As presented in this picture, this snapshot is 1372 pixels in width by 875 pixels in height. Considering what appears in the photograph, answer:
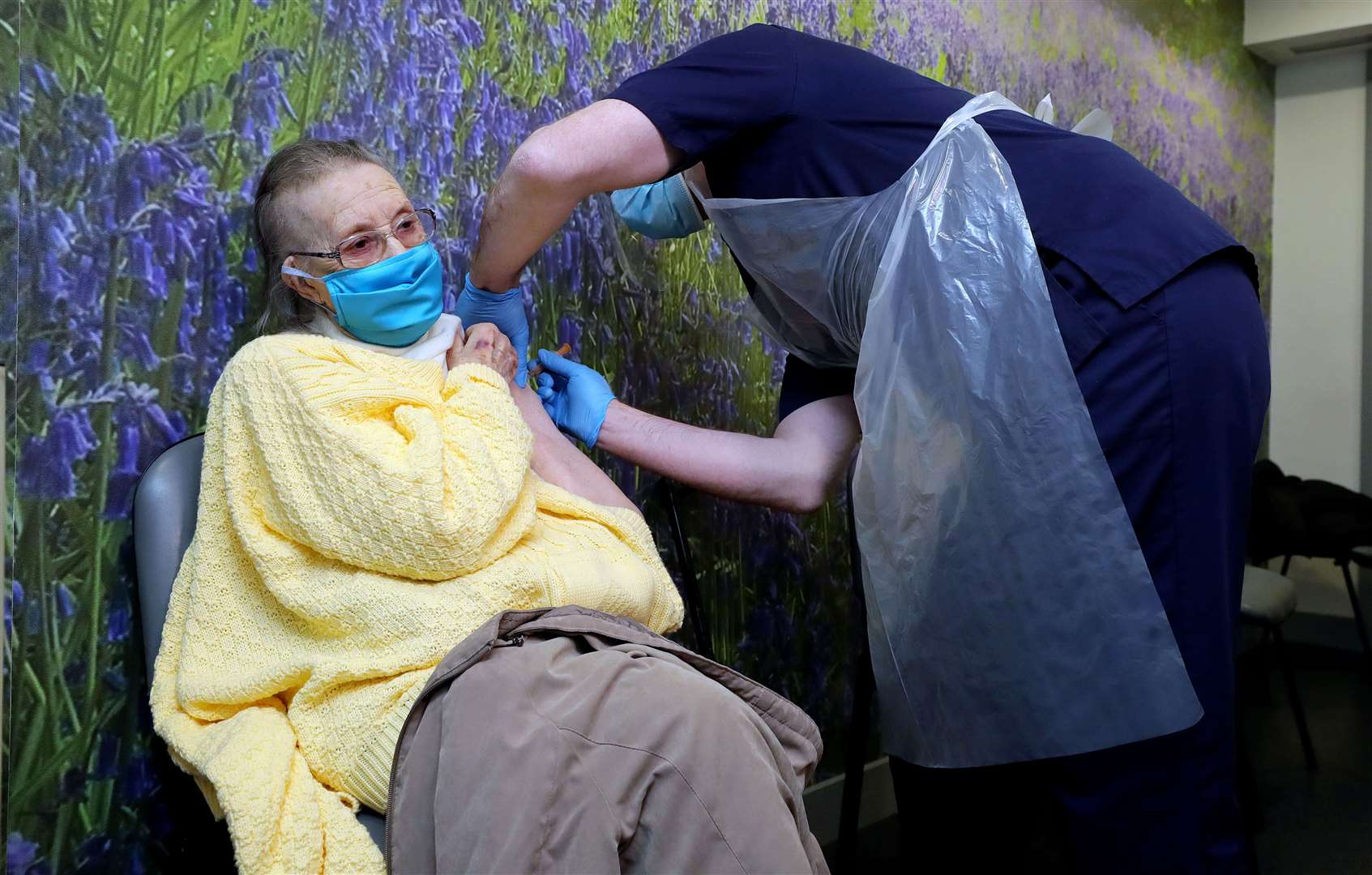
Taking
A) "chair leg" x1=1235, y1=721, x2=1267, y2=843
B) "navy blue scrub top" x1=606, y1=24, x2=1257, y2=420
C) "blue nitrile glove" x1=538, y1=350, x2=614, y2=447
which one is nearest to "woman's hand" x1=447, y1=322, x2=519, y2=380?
"blue nitrile glove" x1=538, y1=350, x2=614, y2=447

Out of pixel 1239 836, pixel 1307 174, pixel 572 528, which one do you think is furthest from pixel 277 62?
pixel 1307 174

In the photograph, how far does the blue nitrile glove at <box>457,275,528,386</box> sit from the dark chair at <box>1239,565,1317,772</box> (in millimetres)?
2044

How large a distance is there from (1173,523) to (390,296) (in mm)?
972

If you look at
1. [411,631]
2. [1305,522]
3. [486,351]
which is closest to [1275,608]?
[1305,522]

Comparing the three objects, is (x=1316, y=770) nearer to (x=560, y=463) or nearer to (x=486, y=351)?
(x=560, y=463)

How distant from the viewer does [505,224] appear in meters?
1.45

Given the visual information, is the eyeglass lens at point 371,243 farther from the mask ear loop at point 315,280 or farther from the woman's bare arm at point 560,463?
the woman's bare arm at point 560,463

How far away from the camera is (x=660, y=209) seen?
68.7 inches

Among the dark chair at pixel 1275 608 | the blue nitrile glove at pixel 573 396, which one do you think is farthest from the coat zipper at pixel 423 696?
the dark chair at pixel 1275 608

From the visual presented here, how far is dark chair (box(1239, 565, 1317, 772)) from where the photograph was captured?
2.73 meters

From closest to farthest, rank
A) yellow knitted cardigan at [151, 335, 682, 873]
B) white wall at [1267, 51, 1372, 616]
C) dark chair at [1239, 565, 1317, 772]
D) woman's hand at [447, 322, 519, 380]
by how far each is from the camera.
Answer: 1. yellow knitted cardigan at [151, 335, 682, 873]
2. woman's hand at [447, 322, 519, 380]
3. dark chair at [1239, 565, 1317, 772]
4. white wall at [1267, 51, 1372, 616]

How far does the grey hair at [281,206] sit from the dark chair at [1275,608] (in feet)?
7.73

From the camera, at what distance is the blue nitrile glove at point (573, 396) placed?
1604 mm

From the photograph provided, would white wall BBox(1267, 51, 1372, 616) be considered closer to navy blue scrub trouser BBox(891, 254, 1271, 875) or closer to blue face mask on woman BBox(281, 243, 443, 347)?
navy blue scrub trouser BBox(891, 254, 1271, 875)
